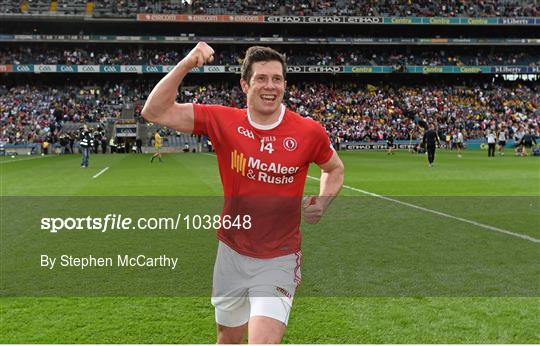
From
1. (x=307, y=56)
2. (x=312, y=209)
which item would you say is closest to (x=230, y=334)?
(x=312, y=209)

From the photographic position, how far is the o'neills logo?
3.38 m

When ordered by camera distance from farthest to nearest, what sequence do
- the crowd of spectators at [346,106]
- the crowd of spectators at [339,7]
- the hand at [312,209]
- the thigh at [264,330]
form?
the crowd of spectators at [339,7], the crowd of spectators at [346,106], the hand at [312,209], the thigh at [264,330]

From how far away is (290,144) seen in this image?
346 centimetres

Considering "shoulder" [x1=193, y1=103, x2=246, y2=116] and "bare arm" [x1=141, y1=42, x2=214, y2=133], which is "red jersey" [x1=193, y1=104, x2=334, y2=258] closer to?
"shoulder" [x1=193, y1=103, x2=246, y2=116]

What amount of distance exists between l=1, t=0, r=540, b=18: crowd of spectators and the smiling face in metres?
60.8

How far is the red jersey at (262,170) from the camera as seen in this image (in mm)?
3416

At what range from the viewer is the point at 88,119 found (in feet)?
179

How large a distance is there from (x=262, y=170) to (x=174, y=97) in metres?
0.67

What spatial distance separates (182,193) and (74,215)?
162 inches

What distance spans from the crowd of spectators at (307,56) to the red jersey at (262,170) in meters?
57.7

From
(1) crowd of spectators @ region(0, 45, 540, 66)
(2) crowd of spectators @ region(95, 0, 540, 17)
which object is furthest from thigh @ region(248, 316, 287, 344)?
(2) crowd of spectators @ region(95, 0, 540, 17)

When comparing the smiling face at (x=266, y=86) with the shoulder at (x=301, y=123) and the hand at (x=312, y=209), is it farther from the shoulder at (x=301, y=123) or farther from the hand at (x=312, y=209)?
the hand at (x=312, y=209)

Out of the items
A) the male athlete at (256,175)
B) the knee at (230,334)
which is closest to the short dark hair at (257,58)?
the male athlete at (256,175)

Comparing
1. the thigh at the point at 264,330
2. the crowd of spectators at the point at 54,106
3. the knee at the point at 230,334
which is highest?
the thigh at the point at 264,330
